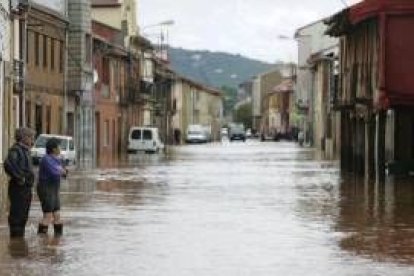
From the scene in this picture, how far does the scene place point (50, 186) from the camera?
1828cm

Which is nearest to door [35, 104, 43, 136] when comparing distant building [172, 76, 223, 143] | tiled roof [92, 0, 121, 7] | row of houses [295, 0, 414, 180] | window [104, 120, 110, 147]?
row of houses [295, 0, 414, 180]

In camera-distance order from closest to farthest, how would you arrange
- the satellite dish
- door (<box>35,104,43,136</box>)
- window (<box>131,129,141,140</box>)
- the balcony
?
1. door (<box>35,104,43,136</box>)
2. the satellite dish
3. window (<box>131,129,141,140</box>)
4. the balcony

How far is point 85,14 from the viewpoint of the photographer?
213 feet

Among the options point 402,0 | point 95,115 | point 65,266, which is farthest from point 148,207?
point 95,115

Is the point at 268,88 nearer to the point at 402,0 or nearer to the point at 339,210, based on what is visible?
the point at 402,0

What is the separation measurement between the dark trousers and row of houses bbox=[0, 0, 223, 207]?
26.9 m

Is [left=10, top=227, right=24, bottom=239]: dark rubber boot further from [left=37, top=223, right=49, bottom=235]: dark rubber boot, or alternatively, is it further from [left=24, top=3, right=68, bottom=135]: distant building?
[left=24, top=3, right=68, bottom=135]: distant building

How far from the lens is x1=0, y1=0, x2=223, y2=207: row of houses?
50.4m

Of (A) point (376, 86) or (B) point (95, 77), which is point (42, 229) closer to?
(A) point (376, 86)

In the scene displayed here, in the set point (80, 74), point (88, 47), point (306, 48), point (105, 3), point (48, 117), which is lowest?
point (48, 117)

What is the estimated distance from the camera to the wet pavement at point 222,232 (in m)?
14.5

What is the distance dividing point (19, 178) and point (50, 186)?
995mm

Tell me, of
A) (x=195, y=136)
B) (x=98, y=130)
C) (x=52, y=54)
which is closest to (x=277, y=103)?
(x=195, y=136)

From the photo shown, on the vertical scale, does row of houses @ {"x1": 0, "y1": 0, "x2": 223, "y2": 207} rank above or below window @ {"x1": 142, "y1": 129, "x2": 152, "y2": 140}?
above
